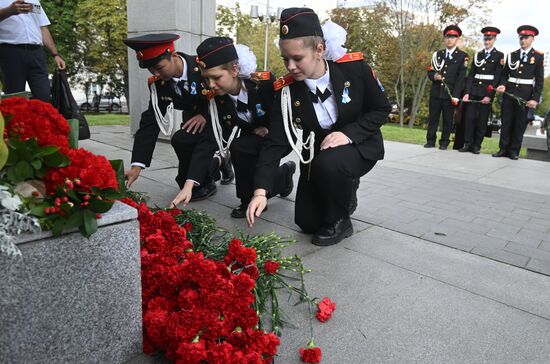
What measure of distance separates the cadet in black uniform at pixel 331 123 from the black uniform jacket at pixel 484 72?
5.93 m

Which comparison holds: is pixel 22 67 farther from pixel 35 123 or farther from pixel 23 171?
pixel 23 171

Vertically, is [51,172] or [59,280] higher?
[51,172]

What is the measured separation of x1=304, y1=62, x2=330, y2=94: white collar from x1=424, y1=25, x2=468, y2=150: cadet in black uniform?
6.17m

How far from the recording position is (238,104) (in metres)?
3.28

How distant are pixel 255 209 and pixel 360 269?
72cm

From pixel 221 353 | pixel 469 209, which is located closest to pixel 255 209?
pixel 221 353

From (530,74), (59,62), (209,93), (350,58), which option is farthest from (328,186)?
(530,74)

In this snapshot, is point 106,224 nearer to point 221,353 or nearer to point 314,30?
point 221,353

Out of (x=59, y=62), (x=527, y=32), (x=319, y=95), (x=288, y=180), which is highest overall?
(x=527, y=32)

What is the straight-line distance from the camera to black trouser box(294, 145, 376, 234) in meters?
2.78

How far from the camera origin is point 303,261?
8.58ft

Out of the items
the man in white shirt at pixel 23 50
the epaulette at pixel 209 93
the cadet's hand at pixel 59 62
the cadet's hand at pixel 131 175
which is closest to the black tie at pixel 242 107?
the epaulette at pixel 209 93

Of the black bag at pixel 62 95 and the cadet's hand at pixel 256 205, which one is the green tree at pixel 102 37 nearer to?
the black bag at pixel 62 95

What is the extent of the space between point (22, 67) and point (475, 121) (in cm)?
709
